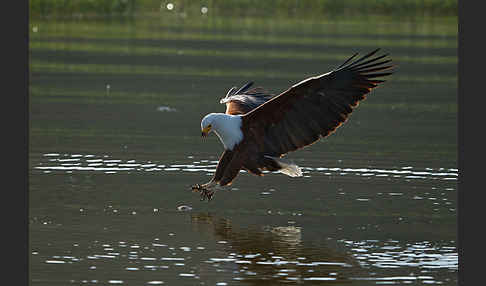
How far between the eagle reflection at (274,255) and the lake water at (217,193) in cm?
2

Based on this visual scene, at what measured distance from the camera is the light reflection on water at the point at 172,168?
1294 cm

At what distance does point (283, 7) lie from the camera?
51438 millimetres

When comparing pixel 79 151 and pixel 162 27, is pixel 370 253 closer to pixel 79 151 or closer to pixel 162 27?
pixel 79 151

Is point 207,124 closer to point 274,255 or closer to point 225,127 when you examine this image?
point 225,127

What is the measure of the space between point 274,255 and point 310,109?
1704mm

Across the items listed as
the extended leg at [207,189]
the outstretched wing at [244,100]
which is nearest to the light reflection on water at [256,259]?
the extended leg at [207,189]

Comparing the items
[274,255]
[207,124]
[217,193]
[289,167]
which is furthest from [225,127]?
[274,255]

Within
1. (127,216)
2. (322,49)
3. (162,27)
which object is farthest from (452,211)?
(162,27)

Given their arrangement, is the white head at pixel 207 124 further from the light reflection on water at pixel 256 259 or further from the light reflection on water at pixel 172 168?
the light reflection on water at pixel 172 168

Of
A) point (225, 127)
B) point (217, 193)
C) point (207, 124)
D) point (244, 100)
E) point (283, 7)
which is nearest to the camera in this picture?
point (207, 124)

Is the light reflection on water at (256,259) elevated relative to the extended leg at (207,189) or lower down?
lower down

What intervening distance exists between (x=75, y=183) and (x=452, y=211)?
3.71 m

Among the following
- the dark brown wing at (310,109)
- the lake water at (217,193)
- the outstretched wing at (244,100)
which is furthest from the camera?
the outstretched wing at (244,100)

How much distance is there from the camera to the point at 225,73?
2470 centimetres
